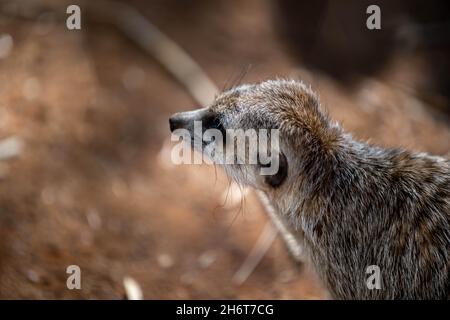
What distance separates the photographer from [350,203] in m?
3.90

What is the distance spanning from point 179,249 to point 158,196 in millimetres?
897

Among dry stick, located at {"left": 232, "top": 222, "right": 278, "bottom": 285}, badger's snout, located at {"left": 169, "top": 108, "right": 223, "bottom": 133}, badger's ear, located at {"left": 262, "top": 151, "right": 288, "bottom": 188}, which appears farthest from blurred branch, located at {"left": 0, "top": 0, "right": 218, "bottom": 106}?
badger's ear, located at {"left": 262, "top": 151, "right": 288, "bottom": 188}

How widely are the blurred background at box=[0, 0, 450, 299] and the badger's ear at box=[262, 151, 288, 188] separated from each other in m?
0.50

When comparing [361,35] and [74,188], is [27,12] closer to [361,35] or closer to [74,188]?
[74,188]

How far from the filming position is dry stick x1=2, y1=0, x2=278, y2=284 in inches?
276

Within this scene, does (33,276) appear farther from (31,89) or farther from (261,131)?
(31,89)

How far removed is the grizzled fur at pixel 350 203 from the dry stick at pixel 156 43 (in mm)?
2779

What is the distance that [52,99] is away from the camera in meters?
6.65

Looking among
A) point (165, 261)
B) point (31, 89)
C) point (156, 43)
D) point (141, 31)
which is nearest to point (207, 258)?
point (165, 261)

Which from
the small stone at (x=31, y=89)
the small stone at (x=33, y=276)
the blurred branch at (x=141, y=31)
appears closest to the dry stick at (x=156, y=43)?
the blurred branch at (x=141, y=31)

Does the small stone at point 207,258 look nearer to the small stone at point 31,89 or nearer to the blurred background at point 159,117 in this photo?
the blurred background at point 159,117

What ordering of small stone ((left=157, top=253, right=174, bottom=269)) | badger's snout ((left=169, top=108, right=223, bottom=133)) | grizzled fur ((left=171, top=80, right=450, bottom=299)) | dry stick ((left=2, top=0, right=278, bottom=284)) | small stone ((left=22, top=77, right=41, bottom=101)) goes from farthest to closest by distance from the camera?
dry stick ((left=2, top=0, right=278, bottom=284))
small stone ((left=22, top=77, right=41, bottom=101))
small stone ((left=157, top=253, right=174, bottom=269))
badger's snout ((left=169, top=108, right=223, bottom=133))
grizzled fur ((left=171, top=80, right=450, bottom=299))

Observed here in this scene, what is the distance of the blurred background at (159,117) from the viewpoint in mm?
5155

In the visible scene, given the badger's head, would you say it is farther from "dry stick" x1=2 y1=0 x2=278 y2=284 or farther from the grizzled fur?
"dry stick" x1=2 y1=0 x2=278 y2=284
